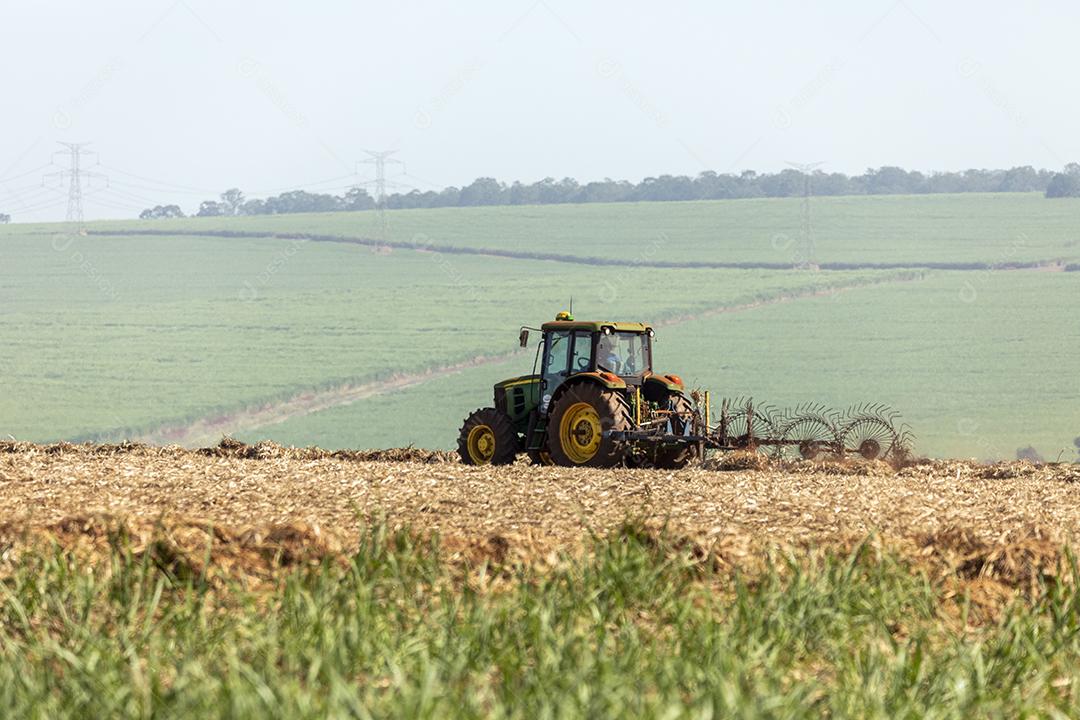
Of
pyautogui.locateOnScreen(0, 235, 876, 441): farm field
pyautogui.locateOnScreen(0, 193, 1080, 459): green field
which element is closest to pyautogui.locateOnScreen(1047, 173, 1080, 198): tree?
pyautogui.locateOnScreen(0, 193, 1080, 459): green field

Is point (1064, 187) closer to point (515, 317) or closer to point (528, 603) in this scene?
point (515, 317)

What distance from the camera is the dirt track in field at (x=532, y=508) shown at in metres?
8.62

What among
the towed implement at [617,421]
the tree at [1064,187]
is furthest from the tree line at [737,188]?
the towed implement at [617,421]

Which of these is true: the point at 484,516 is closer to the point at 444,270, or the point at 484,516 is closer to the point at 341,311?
the point at 341,311

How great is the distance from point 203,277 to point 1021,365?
138ft

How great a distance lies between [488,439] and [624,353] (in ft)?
6.17

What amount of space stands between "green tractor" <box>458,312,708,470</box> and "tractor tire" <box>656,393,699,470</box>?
0.01m

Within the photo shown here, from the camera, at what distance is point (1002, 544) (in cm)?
896

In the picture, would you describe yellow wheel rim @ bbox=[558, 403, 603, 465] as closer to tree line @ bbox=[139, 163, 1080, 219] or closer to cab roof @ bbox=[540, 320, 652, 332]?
cab roof @ bbox=[540, 320, 652, 332]

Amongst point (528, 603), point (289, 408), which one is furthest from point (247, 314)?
point (528, 603)

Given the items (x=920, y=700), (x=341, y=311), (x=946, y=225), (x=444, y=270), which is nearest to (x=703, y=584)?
(x=920, y=700)

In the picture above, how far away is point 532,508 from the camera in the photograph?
1012 centimetres

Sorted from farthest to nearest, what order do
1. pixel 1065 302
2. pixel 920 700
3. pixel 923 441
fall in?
pixel 1065 302 → pixel 923 441 → pixel 920 700

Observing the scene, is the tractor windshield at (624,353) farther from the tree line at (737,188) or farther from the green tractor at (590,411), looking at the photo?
the tree line at (737,188)
